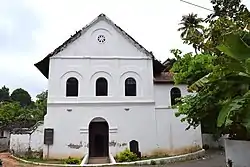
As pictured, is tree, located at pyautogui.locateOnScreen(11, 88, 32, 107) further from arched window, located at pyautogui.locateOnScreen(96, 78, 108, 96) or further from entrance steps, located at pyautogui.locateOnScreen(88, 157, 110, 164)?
entrance steps, located at pyautogui.locateOnScreen(88, 157, 110, 164)

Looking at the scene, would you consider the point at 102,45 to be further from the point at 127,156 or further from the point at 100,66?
the point at 127,156

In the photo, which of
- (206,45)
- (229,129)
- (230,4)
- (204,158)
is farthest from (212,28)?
(204,158)

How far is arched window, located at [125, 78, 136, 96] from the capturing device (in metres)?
22.2

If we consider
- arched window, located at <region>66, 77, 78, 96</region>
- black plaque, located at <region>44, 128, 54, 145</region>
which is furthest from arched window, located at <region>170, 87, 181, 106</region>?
black plaque, located at <region>44, 128, 54, 145</region>

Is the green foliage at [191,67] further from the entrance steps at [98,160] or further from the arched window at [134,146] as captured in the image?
the entrance steps at [98,160]

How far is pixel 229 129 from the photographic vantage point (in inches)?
506

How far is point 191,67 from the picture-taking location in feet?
44.8

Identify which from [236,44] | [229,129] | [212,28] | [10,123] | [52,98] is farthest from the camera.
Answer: [10,123]

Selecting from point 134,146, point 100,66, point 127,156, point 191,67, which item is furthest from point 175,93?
point 191,67

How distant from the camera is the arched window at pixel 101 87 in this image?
Result: 21.9 meters

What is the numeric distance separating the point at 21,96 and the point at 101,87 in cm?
5893

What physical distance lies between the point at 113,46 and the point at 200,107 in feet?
38.2

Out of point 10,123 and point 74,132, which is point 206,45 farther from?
point 10,123

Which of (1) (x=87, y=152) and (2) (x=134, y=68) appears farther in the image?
(2) (x=134, y=68)
